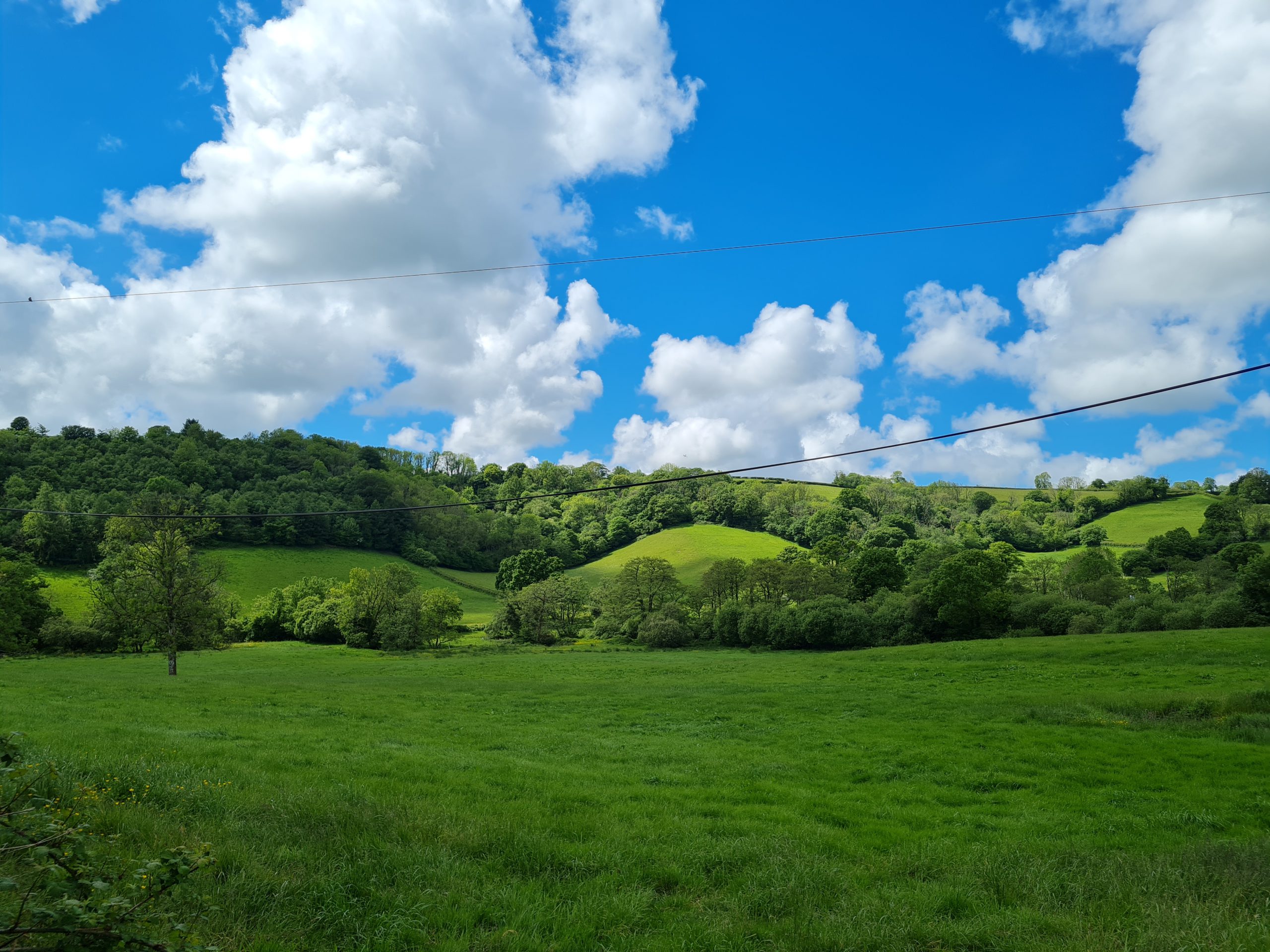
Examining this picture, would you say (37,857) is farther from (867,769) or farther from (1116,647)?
(1116,647)

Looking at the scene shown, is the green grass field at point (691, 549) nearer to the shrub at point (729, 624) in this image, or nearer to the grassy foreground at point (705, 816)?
the shrub at point (729, 624)

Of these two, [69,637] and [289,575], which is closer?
[69,637]

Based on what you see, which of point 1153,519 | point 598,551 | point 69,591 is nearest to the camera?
point 69,591

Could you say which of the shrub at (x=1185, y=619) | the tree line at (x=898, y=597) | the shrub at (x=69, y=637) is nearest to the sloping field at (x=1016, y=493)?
the tree line at (x=898, y=597)

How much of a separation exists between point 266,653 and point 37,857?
5680 centimetres

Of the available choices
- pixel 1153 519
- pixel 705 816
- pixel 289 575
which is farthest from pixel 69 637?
pixel 1153 519

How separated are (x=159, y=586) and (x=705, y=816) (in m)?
41.3

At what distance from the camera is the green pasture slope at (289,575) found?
71.8 metres

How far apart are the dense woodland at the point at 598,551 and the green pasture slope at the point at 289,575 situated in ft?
12.6

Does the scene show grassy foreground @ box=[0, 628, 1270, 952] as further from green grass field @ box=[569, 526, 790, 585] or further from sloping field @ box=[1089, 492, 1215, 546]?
sloping field @ box=[1089, 492, 1215, 546]

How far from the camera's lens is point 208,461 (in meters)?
111

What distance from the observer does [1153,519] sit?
110 m

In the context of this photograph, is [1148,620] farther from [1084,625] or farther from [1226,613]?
[1226,613]

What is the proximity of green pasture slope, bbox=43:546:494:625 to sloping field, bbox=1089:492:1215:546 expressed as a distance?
9860 centimetres
